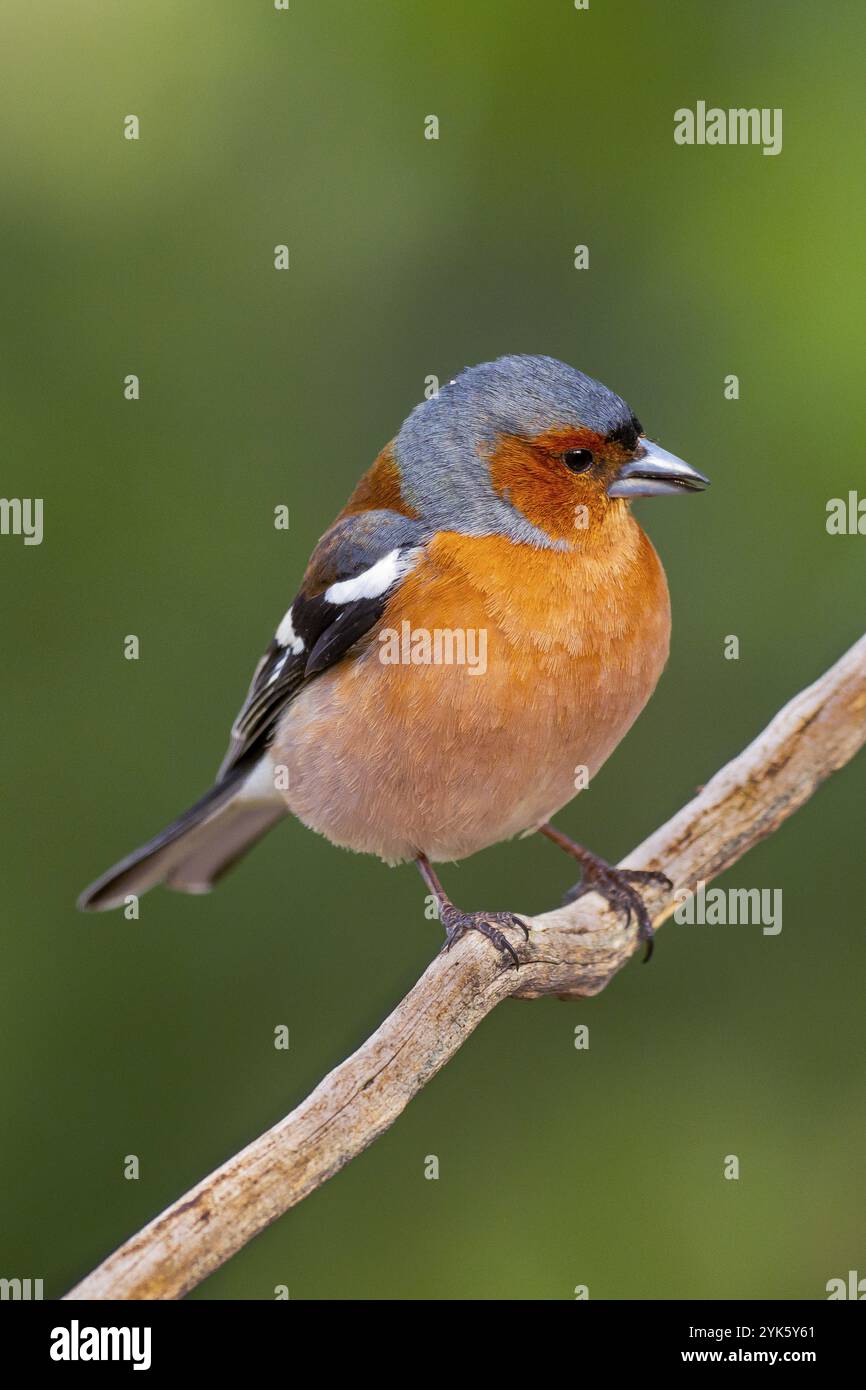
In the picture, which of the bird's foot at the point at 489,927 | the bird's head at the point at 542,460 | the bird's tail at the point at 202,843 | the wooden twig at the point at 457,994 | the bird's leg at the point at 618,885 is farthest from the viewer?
the bird's tail at the point at 202,843

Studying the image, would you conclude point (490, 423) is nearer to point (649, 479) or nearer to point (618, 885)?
point (649, 479)

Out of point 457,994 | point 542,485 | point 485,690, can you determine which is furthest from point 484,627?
point 457,994

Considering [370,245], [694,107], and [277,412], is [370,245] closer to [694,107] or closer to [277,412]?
[277,412]

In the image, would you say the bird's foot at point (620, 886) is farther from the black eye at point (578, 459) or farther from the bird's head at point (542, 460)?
the black eye at point (578, 459)

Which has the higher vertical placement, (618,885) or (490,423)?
(490,423)

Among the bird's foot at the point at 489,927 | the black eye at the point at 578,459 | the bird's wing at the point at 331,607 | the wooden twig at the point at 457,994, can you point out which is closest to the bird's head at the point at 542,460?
the black eye at the point at 578,459

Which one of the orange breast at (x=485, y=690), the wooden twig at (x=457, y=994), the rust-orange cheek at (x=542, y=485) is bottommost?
the wooden twig at (x=457, y=994)

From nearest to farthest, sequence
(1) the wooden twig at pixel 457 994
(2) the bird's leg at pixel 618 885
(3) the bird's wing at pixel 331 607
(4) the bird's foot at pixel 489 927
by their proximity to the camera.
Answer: (1) the wooden twig at pixel 457 994 → (4) the bird's foot at pixel 489 927 → (3) the bird's wing at pixel 331 607 → (2) the bird's leg at pixel 618 885
